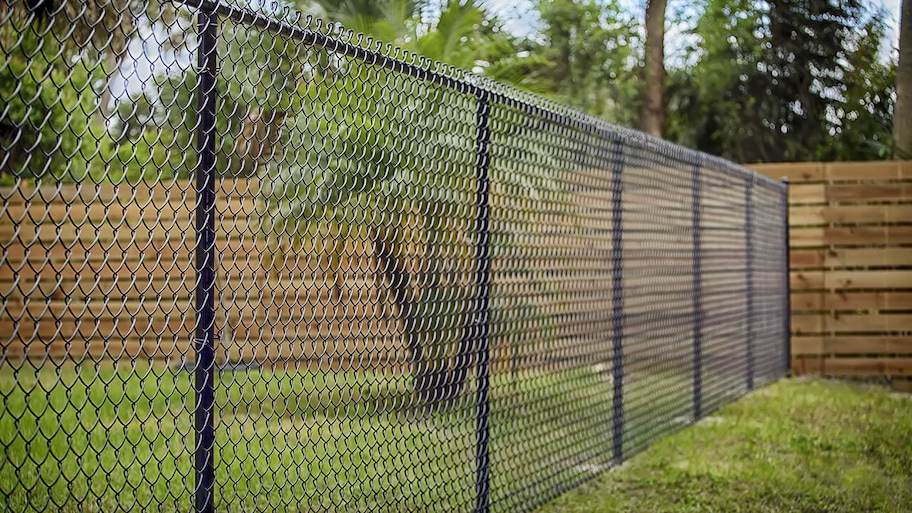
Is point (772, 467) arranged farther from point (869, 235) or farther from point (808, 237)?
point (808, 237)

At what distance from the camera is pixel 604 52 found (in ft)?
67.1

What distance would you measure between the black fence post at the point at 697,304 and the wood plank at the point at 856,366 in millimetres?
2830

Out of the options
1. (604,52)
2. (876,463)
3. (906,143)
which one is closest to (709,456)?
(876,463)

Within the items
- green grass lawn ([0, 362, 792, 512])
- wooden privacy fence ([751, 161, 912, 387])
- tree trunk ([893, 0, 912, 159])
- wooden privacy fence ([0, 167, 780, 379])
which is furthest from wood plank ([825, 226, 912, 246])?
green grass lawn ([0, 362, 792, 512])

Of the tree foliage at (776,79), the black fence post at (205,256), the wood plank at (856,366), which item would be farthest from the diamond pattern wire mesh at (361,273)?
the tree foliage at (776,79)

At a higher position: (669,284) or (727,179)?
(727,179)

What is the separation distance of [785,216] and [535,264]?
563cm

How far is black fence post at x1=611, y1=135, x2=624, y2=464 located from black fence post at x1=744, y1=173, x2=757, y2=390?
3157mm

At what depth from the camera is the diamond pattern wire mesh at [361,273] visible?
253cm

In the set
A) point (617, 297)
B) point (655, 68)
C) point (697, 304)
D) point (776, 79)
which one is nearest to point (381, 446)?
point (617, 297)

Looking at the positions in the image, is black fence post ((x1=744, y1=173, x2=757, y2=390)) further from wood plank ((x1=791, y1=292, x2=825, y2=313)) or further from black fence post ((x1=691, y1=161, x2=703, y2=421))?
black fence post ((x1=691, y1=161, x2=703, y2=421))

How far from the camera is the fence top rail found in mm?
2711

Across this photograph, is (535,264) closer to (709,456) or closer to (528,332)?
(528,332)

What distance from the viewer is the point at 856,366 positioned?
9.20m
